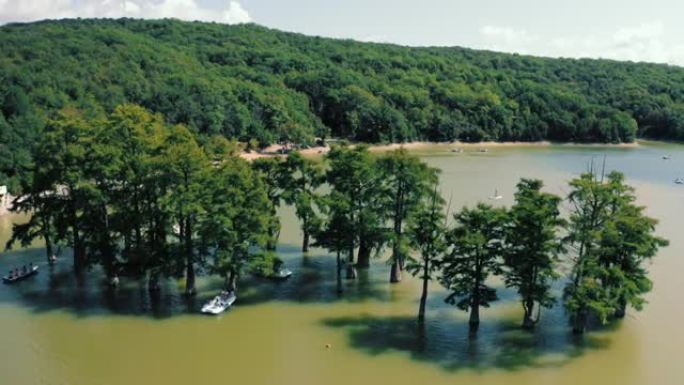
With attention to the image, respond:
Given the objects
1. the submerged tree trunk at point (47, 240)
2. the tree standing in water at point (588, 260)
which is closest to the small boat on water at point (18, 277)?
the submerged tree trunk at point (47, 240)

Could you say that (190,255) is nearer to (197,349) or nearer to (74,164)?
(197,349)

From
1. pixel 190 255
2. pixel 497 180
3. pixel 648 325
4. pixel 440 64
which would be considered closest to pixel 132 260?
pixel 190 255

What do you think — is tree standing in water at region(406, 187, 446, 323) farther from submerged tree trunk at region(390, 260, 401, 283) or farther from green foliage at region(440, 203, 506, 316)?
submerged tree trunk at region(390, 260, 401, 283)

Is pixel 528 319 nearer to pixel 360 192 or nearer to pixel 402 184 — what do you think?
pixel 402 184

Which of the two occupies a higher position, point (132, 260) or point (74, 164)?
point (74, 164)

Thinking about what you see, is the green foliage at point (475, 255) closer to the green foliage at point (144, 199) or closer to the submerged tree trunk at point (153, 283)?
the green foliage at point (144, 199)

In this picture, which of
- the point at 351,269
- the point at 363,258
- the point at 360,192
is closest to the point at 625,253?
the point at 360,192
